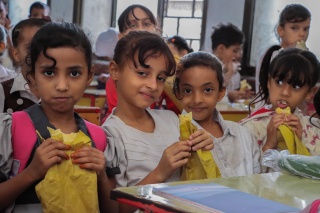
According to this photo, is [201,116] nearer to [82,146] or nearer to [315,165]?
[315,165]

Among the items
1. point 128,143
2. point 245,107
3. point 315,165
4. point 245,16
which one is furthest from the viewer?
point 245,16

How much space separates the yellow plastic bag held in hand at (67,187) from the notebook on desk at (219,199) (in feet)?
1.18

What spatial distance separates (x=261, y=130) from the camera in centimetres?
295

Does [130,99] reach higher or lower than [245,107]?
higher

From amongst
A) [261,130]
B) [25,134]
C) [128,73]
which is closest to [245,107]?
[261,130]

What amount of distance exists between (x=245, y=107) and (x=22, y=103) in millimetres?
2737

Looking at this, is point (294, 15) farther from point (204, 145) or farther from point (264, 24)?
point (264, 24)

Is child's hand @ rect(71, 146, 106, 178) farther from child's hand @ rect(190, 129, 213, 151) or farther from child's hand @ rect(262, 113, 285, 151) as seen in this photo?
child's hand @ rect(262, 113, 285, 151)

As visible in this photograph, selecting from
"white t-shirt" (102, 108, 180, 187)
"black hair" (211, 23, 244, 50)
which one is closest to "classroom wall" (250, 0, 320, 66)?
"black hair" (211, 23, 244, 50)

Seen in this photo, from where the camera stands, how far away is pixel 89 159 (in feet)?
6.29

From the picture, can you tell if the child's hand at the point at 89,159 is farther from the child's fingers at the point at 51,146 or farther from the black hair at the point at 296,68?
the black hair at the point at 296,68

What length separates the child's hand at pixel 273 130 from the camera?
108 inches

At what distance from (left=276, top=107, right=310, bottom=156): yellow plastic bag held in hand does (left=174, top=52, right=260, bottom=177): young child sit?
116mm

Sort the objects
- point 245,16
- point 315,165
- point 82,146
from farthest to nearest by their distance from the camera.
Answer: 1. point 245,16
2. point 315,165
3. point 82,146
